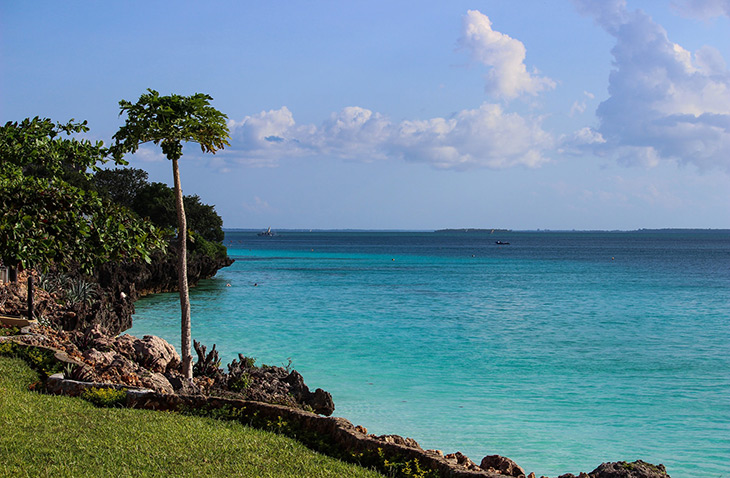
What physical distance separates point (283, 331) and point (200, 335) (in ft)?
12.1

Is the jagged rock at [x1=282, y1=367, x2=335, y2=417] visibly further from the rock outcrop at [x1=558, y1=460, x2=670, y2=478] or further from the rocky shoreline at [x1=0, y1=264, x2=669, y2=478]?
the rock outcrop at [x1=558, y1=460, x2=670, y2=478]

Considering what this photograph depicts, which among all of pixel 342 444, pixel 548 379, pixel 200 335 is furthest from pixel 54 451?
pixel 200 335

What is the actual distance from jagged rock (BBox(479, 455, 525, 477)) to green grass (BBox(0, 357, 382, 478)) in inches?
87.1

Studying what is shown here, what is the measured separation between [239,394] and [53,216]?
21.5ft

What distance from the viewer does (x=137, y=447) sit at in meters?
8.52

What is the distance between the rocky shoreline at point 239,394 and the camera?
8.68 metres

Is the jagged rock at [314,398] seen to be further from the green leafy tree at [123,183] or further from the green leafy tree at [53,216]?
the green leafy tree at [123,183]

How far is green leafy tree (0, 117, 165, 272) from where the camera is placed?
6660 mm

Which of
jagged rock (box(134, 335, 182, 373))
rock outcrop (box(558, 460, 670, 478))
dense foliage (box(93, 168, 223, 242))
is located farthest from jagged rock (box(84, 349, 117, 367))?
dense foliage (box(93, 168, 223, 242))

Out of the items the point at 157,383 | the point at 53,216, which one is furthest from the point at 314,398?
the point at 53,216

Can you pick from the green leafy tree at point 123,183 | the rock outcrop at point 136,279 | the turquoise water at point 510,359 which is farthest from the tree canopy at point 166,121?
the green leafy tree at point 123,183

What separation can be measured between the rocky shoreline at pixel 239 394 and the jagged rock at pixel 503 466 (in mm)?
14

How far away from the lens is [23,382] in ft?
40.1

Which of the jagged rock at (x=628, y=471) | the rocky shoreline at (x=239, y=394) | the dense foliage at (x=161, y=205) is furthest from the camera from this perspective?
the dense foliage at (x=161, y=205)
